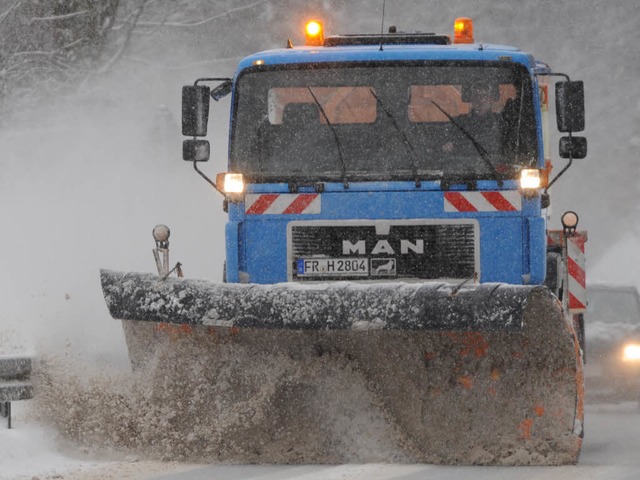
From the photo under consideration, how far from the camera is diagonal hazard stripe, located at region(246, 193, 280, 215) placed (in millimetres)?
9469

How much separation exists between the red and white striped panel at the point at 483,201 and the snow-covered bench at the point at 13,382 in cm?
279

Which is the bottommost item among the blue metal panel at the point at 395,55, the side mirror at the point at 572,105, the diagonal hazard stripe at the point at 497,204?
the diagonal hazard stripe at the point at 497,204

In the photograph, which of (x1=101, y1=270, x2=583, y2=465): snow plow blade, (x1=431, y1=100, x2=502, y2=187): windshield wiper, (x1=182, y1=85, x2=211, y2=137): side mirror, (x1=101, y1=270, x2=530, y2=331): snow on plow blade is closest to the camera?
(x1=101, y1=270, x2=530, y2=331): snow on plow blade

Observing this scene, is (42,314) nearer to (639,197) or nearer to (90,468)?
(90,468)

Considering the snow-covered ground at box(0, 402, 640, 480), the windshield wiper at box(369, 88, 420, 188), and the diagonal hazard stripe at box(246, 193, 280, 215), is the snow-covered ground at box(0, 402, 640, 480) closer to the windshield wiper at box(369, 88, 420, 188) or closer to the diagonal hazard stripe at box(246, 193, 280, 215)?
the diagonal hazard stripe at box(246, 193, 280, 215)

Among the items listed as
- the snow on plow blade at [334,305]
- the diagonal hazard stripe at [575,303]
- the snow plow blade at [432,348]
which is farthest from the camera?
the diagonal hazard stripe at [575,303]

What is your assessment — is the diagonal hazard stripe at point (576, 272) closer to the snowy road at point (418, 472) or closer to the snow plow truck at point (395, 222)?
the snow plow truck at point (395, 222)

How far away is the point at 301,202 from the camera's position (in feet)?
30.8

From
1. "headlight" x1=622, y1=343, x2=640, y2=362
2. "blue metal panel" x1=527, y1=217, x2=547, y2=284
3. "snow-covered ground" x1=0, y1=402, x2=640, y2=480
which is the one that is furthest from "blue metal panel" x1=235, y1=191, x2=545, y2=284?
"headlight" x1=622, y1=343, x2=640, y2=362

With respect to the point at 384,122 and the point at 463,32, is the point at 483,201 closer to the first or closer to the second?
the point at 384,122

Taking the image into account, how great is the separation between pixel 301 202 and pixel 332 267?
0.47m

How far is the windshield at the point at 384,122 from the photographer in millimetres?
9375

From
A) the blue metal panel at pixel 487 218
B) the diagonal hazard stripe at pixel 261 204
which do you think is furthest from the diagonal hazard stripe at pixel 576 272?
the diagonal hazard stripe at pixel 261 204

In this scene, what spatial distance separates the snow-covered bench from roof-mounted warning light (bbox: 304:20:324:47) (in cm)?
335
